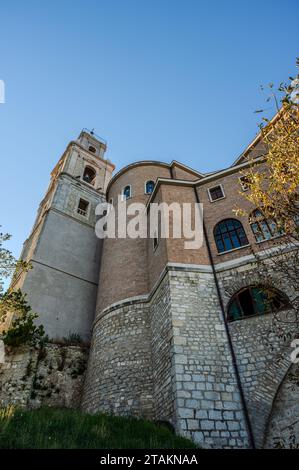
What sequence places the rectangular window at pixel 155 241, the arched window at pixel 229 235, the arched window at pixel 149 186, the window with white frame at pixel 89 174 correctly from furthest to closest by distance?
the window with white frame at pixel 89 174 → the arched window at pixel 149 186 → the rectangular window at pixel 155 241 → the arched window at pixel 229 235

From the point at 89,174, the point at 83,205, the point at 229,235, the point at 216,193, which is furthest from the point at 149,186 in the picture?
the point at 89,174

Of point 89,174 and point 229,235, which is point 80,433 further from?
point 89,174

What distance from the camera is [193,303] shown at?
11773 mm

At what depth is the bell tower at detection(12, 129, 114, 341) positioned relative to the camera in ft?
56.0

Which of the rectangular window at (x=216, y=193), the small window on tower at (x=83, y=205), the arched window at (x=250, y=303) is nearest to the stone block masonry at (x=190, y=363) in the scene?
the arched window at (x=250, y=303)

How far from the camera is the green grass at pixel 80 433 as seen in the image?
6211mm

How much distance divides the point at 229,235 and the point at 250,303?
11.9 ft

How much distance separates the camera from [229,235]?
556 inches

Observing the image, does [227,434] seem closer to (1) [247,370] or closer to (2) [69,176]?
(1) [247,370]

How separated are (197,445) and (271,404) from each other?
8.88 ft

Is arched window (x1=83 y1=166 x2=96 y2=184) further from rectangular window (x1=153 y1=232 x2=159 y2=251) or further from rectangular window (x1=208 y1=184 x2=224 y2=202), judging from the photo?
rectangular window (x1=208 y1=184 x2=224 y2=202)

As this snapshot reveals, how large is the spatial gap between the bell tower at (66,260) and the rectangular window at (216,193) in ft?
31.6

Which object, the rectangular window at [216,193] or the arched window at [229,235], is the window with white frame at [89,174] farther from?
the arched window at [229,235]

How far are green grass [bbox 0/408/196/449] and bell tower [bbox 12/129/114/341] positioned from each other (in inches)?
330
